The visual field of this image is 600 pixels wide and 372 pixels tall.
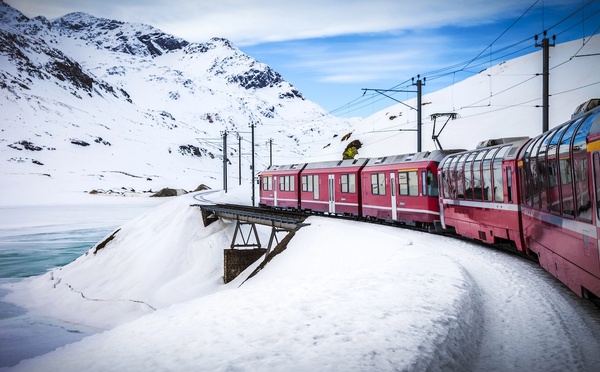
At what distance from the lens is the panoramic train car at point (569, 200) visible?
8.03 meters

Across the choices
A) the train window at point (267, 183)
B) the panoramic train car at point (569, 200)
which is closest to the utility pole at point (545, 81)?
the panoramic train car at point (569, 200)

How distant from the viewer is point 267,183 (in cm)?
3903

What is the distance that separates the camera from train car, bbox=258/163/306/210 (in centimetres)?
3366

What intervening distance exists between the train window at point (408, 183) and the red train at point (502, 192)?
44 millimetres

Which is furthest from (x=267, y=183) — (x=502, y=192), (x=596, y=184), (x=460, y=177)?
(x=596, y=184)

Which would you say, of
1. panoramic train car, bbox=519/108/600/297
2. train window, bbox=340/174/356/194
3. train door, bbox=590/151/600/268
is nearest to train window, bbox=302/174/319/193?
train window, bbox=340/174/356/194

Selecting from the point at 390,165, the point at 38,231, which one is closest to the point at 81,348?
the point at 390,165

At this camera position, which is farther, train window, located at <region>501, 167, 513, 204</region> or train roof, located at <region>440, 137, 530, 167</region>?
train window, located at <region>501, 167, 513, 204</region>

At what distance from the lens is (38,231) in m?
67.2

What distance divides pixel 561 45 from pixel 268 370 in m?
111

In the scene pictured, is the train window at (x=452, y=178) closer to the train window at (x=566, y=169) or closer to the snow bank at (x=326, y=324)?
the snow bank at (x=326, y=324)

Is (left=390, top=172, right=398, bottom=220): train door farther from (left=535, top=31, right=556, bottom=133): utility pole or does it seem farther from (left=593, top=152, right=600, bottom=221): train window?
(left=593, top=152, right=600, bottom=221): train window

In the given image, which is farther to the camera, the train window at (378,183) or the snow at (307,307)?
the train window at (378,183)

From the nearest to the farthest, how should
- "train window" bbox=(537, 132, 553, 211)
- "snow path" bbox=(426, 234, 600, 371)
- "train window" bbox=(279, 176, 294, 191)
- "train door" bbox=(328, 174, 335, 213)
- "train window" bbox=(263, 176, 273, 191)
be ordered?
1. "snow path" bbox=(426, 234, 600, 371)
2. "train window" bbox=(537, 132, 553, 211)
3. "train door" bbox=(328, 174, 335, 213)
4. "train window" bbox=(279, 176, 294, 191)
5. "train window" bbox=(263, 176, 273, 191)
